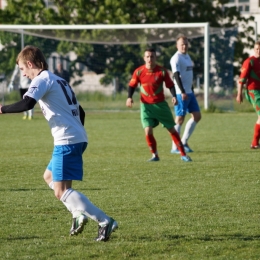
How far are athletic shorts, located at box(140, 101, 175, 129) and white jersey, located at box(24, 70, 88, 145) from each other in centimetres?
571

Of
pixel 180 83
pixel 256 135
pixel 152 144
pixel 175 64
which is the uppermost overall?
pixel 175 64

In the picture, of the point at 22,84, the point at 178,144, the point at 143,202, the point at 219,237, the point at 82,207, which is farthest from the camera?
the point at 22,84

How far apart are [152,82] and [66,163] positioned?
5.94 metres

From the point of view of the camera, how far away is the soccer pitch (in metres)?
5.57

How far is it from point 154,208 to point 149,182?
1.88 metres

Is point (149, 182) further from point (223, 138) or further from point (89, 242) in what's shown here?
point (223, 138)

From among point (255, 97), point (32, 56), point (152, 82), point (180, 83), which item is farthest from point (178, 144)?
point (32, 56)

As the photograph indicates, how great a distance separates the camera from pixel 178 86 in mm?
12328

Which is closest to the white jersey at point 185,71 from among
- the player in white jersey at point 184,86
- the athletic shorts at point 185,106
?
the player in white jersey at point 184,86

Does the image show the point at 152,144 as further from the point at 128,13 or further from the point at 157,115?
the point at 128,13

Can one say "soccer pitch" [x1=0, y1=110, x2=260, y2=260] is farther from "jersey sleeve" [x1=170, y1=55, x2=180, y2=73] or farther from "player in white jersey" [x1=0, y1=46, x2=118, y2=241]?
"jersey sleeve" [x1=170, y1=55, x2=180, y2=73]

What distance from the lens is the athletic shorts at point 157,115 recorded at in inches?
453

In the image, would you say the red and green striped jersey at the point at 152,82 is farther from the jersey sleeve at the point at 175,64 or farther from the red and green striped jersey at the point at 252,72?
the red and green striped jersey at the point at 252,72

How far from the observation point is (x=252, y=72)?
43.4 ft
